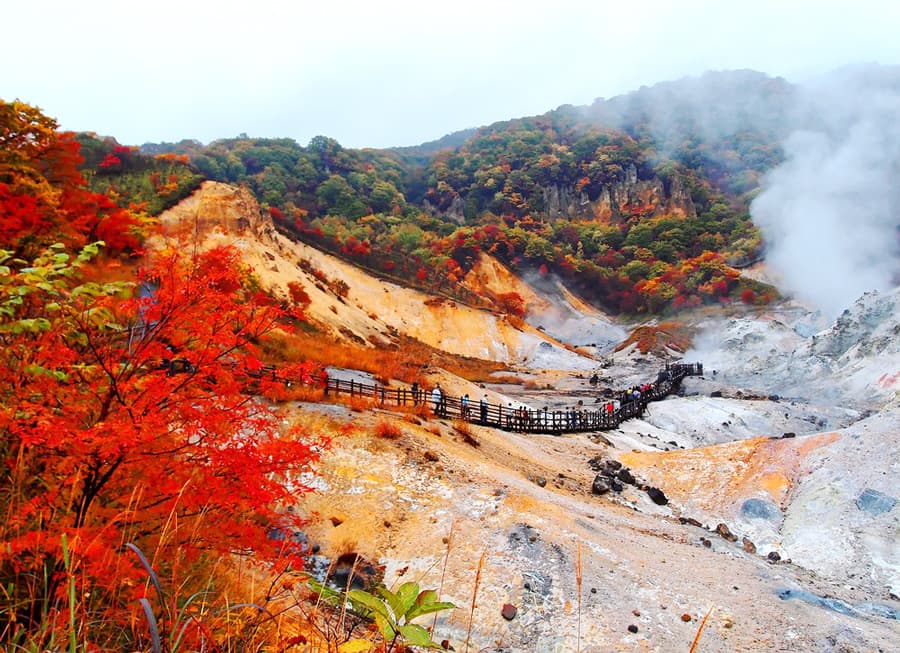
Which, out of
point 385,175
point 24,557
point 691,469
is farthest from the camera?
point 385,175

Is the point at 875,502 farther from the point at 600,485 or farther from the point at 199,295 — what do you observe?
the point at 199,295

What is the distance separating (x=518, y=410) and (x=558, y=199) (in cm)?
9438

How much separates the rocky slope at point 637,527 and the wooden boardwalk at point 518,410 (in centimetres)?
90

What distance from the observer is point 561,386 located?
133ft

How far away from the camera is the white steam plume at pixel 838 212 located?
66688 millimetres

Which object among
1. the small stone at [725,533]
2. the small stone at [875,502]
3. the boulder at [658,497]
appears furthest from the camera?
the boulder at [658,497]

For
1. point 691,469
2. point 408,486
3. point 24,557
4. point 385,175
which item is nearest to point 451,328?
point 691,469

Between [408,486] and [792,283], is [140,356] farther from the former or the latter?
[792,283]

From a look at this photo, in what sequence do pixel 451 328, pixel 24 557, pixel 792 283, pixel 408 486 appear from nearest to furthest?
pixel 24 557 < pixel 408 486 < pixel 451 328 < pixel 792 283

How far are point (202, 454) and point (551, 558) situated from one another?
6.42m

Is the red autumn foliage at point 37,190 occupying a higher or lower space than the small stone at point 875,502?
higher

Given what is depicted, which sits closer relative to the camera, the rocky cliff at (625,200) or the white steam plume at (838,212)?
the white steam plume at (838,212)

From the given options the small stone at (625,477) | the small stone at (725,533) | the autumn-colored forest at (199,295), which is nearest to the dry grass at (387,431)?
the autumn-colored forest at (199,295)

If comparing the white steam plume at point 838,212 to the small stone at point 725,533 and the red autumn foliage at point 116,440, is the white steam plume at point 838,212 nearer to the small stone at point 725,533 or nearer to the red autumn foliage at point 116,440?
the small stone at point 725,533
